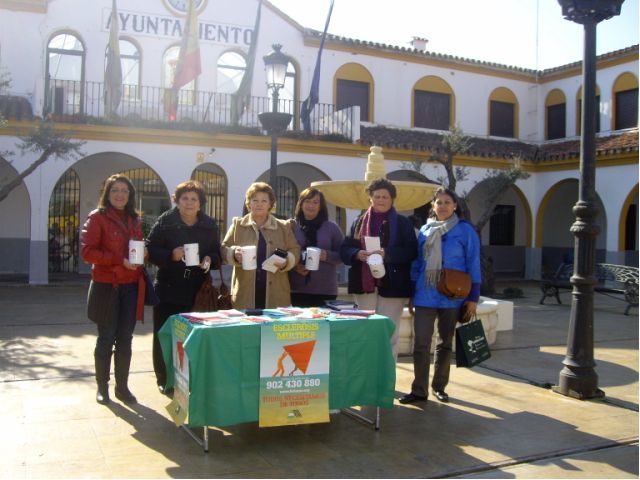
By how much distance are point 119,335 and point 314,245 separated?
5.70 ft

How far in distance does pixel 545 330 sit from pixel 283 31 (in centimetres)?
1206

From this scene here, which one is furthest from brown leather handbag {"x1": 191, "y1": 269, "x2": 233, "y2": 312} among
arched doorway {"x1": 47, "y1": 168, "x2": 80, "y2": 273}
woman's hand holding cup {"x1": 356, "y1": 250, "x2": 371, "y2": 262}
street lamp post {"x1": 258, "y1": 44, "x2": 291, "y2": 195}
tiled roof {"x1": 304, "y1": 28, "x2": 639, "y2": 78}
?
tiled roof {"x1": 304, "y1": 28, "x2": 639, "y2": 78}

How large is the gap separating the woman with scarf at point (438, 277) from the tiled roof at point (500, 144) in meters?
12.6

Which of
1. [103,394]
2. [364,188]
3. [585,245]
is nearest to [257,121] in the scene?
[364,188]

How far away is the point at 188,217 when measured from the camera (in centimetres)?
554

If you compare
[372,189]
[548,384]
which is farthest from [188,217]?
[548,384]

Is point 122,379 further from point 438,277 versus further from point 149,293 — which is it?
point 438,277

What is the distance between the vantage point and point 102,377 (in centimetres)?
535

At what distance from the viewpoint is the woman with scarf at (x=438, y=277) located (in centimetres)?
546

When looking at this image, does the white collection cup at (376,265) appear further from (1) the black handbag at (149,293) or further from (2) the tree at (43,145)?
(2) the tree at (43,145)

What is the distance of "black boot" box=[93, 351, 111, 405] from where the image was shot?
5.33 m

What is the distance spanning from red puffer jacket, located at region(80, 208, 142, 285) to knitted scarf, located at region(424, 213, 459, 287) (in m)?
2.35

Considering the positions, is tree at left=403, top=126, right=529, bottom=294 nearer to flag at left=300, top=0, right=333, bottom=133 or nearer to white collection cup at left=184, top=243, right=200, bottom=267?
flag at left=300, top=0, right=333, bottom=133

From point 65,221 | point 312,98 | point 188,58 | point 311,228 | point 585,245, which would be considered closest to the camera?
point 311,228
